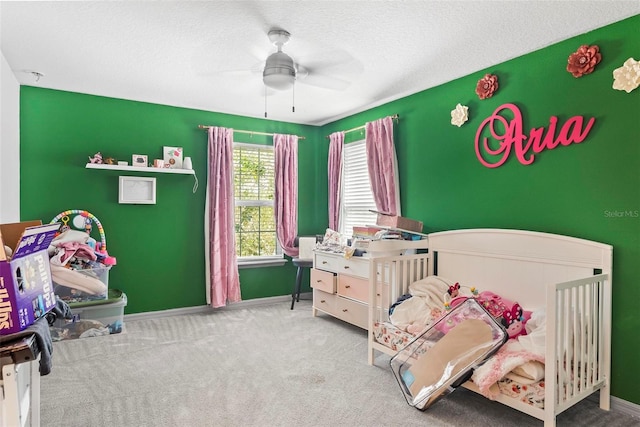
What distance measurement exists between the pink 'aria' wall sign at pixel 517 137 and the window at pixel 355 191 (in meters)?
1.42

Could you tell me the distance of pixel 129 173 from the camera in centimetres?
402

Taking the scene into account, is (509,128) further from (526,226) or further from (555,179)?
(526,226)

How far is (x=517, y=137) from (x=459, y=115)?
1.92 ft

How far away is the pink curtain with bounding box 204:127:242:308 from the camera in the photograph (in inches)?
170

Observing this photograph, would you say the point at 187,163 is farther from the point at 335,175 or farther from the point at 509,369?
the point at 509,369

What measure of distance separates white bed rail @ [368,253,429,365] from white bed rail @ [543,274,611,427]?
1.07 metres

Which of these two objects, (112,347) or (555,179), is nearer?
(555,179)

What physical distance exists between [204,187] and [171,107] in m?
0.93

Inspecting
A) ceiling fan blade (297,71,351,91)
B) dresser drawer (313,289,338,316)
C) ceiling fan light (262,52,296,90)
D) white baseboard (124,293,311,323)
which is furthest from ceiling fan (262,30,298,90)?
white baseboard (124,293,311,323)

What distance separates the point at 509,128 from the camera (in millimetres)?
2883

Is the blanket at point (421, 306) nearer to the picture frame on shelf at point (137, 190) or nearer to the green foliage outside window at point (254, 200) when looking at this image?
the green foliage outside window at point (254, 200)

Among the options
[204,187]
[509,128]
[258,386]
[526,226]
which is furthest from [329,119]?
[258,386]

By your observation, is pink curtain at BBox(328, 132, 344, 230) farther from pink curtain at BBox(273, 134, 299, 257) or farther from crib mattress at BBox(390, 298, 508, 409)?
crib mattress at BBox(390, 298, 508, 409)

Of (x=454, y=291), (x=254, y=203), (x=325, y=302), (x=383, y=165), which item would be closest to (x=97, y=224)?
(x=254, y=203)
